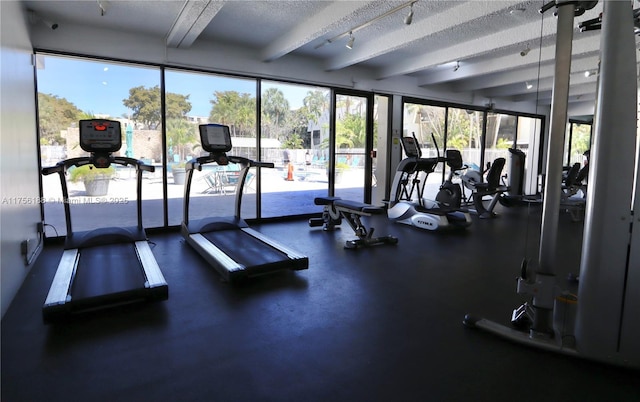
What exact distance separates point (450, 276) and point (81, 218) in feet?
17.6

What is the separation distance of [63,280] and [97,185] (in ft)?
9.74

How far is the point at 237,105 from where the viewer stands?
6.25m

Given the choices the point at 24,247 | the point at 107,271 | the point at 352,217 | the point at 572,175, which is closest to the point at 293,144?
the point at 352,217

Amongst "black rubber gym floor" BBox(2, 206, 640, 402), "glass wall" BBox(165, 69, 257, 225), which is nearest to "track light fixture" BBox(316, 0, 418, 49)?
"glass wall" BBox(165, 69, 257, 225)

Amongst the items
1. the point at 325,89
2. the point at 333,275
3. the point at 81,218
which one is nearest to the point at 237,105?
the point at 325,89

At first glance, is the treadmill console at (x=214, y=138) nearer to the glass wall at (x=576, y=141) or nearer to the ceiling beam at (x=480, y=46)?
the ceiling beam at (x=480, y=46)

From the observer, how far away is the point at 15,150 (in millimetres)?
3336

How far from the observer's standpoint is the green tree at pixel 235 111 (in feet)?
20.2

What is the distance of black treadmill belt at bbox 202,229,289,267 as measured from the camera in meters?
3.79

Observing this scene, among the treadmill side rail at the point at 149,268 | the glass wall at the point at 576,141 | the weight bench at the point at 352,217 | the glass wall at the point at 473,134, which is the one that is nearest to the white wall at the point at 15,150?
the treadmill side rail at the point at 149,268

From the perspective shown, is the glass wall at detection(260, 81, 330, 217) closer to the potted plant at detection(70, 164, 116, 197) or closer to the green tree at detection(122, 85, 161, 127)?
the green tree at detection(122, 85, 161, 127)

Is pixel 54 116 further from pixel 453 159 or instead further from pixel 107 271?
pixel 453 159

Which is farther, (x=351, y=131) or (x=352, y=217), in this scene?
(x=351, y=131)

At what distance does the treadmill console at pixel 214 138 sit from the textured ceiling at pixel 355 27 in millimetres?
1190
